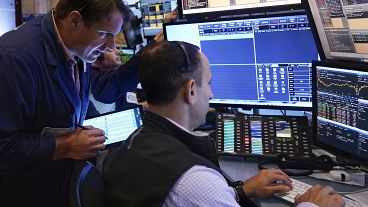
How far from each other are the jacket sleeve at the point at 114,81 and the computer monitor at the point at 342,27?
93 centimetres

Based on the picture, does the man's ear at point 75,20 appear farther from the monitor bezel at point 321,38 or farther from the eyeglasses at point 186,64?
the monitor bezel at point 321,38

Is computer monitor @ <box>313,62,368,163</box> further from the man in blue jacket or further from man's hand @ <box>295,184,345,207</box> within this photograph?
the man in blue jacket

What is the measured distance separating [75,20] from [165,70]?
0.53m

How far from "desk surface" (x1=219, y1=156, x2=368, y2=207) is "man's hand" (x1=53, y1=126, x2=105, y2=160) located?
55 centimetres

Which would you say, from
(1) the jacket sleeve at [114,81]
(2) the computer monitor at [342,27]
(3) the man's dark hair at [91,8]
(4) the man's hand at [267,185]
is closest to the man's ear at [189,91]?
(4) the man's hand at [267,185]

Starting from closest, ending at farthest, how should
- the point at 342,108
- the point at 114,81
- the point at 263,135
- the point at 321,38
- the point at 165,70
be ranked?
the point at 165,70
the point at 342,108
the point at 321,38
the point at 263,135
the point at 114,81

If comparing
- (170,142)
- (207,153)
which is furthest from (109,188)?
(207,153)

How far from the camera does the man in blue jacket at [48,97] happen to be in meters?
1.34

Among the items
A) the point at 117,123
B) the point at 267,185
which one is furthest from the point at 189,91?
the point at 117,123

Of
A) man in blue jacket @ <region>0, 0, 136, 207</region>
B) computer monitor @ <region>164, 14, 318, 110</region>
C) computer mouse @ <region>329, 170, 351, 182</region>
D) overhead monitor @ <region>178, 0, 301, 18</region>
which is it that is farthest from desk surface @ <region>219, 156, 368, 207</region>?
overhead monitor @ <region>178, 0, 301, 18</region>

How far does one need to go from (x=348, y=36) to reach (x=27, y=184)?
1377 millimetres

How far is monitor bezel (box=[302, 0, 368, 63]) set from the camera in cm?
155

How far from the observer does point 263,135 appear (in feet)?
5.78

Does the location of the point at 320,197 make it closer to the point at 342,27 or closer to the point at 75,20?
the point at 342,27
